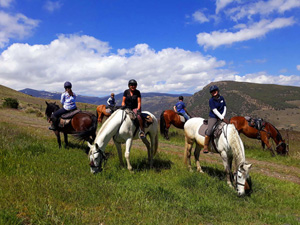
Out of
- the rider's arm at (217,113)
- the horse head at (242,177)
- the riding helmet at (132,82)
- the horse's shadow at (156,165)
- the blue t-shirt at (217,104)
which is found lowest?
the horse's shadow at (156,165)

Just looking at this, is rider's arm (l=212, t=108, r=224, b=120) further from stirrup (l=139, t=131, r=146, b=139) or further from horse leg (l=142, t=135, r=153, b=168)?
horse leg (l=142, t=135, r=153, b=168)

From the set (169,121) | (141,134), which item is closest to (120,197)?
(141,134)

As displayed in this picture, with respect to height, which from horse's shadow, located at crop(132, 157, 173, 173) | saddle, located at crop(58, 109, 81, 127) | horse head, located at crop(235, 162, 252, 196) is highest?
saddle, located at crop(58, 109, 81, 127)

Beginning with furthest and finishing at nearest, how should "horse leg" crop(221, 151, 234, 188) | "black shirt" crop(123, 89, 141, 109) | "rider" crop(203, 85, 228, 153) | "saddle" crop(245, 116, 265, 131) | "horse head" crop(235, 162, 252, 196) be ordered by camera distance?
"saddle" crop(245, 116, 265, 131) → "black shirt" crop(123, 89, 141, 109) → "rider" crop(203, 85, 228, 153) → "horse leg" crop(221, 151, 234, 188) → "horse head" crop(235, 162, 252, 196)

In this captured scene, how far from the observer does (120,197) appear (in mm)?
4676

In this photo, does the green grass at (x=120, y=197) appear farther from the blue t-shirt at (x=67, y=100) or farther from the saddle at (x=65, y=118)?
the blue t-shirt at (x=67, y=100)

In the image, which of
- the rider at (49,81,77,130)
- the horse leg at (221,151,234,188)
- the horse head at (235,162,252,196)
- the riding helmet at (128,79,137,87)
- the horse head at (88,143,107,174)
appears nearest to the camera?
the horse head at (235,162,252,196)

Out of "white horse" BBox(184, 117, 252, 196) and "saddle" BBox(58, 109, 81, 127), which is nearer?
"white horse" BBox(184, 117, 252, 196)

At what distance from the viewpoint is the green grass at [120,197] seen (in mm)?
3727

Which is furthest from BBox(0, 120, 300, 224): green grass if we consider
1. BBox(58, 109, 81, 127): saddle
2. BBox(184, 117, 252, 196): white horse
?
BBox(58, 109, 81, 127): saddle

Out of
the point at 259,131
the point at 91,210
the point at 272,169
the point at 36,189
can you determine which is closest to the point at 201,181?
the point at 91,210

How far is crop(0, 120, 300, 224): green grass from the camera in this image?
3.73 metres

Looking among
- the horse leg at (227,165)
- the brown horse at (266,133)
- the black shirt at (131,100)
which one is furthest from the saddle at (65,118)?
the brown horse at (266,133)

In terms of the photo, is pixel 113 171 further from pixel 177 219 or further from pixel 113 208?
pixel 177 219
